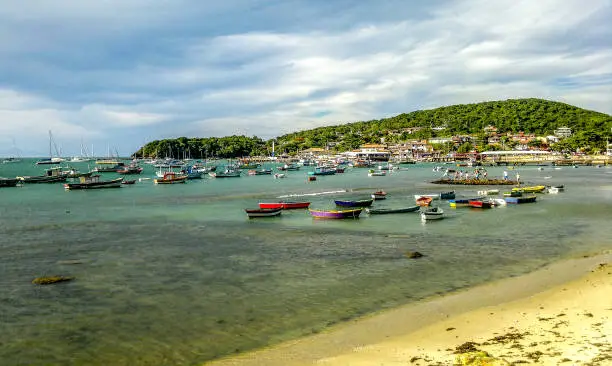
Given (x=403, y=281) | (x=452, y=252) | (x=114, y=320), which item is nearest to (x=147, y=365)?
(x=114, y=320)

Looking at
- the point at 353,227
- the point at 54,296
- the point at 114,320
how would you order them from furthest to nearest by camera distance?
1. the point at 353,227
2. the point at 54,296
3. the point at 114,320

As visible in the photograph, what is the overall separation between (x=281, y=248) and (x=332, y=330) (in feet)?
47.0

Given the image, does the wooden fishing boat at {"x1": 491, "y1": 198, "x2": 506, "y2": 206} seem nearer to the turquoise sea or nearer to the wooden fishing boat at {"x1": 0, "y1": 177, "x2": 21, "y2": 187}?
the turquoise sea

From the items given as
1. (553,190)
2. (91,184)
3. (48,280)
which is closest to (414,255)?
(48,280)

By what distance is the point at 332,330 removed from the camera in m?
14.8

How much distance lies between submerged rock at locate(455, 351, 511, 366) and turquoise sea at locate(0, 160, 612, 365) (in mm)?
5203

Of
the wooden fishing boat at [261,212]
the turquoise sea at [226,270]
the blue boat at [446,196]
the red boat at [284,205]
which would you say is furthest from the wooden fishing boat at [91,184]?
the blue boat at [446,196]

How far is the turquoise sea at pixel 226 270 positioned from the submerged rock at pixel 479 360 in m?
5.20

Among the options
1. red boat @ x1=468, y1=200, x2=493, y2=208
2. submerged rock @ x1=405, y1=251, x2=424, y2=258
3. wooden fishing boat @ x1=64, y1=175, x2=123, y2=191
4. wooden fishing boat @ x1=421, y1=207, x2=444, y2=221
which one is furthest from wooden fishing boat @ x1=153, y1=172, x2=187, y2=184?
submerged rock @ x1=405, y1=251, x2=424, y2=258

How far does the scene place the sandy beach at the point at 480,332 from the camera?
1156 cm

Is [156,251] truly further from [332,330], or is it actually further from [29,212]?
[29,212]

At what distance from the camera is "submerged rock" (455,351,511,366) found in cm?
1048

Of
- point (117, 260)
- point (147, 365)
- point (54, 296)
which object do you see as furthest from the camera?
point (117, 260)

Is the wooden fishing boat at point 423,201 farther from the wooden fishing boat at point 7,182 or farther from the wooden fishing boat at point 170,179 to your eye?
the wooden fishing boat at point 7,182
